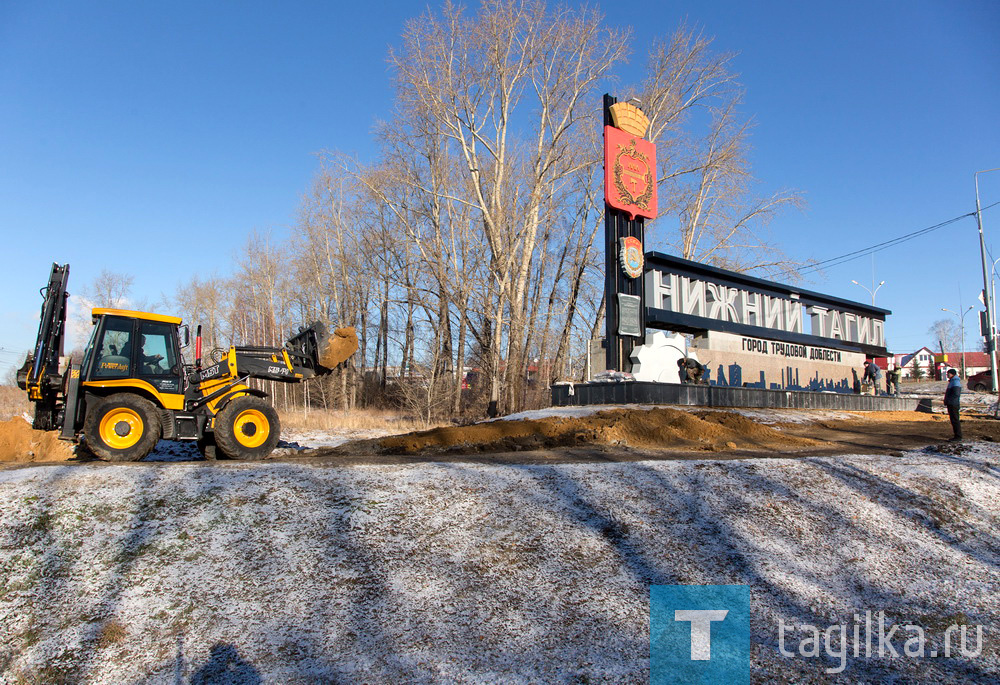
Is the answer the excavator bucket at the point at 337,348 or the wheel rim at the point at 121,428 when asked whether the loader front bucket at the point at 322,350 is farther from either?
the wheel rim at the point at 121,428

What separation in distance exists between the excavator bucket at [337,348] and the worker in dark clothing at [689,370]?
13.8 metres

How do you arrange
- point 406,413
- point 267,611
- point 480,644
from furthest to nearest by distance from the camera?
point 406,413 < point 267,611 < point 480,644

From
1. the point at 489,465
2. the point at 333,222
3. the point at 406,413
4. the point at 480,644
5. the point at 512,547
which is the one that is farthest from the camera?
the point at 333,222

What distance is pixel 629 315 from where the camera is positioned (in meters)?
22.0

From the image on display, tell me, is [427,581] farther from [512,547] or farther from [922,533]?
[922,533]

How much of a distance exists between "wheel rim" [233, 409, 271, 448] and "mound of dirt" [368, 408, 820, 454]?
228cm

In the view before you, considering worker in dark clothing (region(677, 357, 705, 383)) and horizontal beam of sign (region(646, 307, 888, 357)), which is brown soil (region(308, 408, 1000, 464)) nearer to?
worker in dark clothing (region(677, 357, 705, 383))

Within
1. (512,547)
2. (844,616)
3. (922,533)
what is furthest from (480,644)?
(922,533)

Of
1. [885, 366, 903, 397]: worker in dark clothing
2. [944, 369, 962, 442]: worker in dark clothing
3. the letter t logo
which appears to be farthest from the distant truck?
[885, 366, 903, 397]: worker in dark clothing

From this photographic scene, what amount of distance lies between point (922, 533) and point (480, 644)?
201 inches

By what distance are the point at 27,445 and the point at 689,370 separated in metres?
19.2

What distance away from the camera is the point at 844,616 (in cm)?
511

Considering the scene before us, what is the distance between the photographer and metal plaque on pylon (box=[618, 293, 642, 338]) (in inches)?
854

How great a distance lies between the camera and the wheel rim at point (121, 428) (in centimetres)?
988
